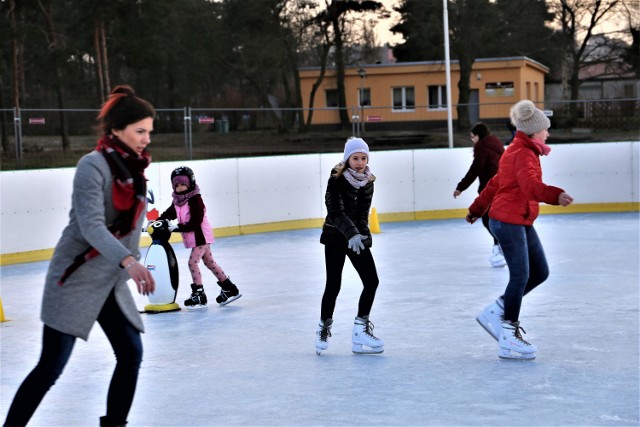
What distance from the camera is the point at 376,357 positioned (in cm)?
688

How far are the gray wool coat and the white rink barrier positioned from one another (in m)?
8.85

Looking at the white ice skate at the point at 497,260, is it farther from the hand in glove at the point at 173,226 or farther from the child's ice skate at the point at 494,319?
the child's ice skate at the point at 494,319

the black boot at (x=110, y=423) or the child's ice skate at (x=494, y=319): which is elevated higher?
the black boot at (x=110, y=423)

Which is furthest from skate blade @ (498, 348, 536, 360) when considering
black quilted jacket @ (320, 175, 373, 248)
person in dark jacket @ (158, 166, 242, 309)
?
person in dark jacket @ (158, 166, 242, 309)

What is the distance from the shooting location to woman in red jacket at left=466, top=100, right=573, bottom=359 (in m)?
6.59

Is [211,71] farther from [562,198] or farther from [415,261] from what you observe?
[562,198]

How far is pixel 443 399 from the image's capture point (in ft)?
18.6

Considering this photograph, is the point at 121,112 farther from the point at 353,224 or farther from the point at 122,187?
the point at 353,224

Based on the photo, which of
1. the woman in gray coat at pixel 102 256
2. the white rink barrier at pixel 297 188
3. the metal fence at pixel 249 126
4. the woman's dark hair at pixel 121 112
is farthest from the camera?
the metal fence at pixel 249 126

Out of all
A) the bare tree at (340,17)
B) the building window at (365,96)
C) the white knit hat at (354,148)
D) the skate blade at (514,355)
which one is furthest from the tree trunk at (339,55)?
the skate blade at (514,355)

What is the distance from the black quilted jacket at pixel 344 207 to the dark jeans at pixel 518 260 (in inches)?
31.9

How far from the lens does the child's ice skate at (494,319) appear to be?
22.6ft

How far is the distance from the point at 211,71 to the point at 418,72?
14579mm

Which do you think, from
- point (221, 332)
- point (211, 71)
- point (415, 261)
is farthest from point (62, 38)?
point (221, 332)
